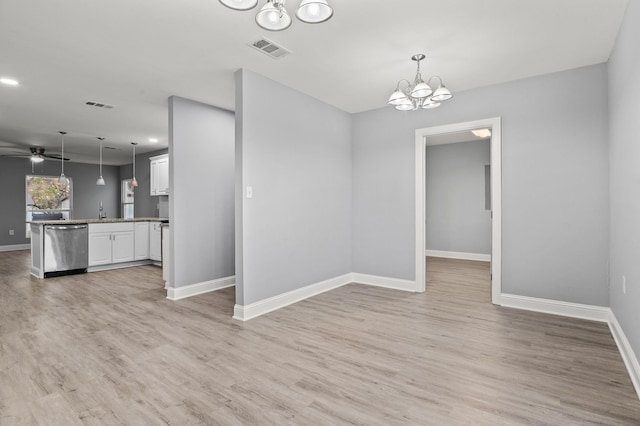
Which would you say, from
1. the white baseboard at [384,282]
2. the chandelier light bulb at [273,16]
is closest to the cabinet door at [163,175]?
the white baseboard at [384,282]

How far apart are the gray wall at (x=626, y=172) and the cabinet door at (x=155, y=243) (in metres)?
6.73

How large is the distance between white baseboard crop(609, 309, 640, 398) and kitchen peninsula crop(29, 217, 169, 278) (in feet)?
19.2

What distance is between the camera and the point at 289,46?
3010 mm

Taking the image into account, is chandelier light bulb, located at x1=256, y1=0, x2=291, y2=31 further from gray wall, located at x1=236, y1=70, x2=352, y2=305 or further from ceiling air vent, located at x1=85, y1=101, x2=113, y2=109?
ceiling air vent, located at x1=85, y1=101, x2=113, y2=109

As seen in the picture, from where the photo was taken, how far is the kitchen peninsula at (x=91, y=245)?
5609 mm

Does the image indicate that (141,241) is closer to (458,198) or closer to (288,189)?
(288,189)

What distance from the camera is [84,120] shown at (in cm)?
548

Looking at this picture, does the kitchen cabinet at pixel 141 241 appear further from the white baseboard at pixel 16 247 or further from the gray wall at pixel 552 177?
the gray wall at pixel 552 177

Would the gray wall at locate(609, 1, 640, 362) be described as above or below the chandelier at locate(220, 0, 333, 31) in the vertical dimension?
below

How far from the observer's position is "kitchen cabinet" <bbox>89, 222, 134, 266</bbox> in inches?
240

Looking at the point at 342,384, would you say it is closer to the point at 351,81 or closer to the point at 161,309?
the point at 161,309

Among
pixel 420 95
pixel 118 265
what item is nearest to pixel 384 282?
pixel 420 95

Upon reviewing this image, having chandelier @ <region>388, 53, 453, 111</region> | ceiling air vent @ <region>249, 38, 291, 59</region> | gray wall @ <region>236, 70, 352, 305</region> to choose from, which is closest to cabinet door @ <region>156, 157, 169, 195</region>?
gray wall @ <region>236, 70, 352, 305</region>

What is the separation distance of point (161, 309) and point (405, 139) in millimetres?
3748
